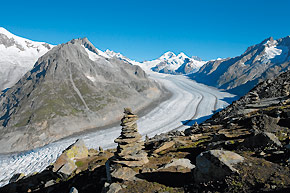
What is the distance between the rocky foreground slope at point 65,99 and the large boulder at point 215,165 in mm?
90757

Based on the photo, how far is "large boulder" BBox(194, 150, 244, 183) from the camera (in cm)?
1057

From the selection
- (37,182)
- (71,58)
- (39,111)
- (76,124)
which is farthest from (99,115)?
(37,182)

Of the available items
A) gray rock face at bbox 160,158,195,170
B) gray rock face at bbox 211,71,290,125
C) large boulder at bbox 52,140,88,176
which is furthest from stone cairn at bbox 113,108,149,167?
gray rock face at bbox 211,71,290,125

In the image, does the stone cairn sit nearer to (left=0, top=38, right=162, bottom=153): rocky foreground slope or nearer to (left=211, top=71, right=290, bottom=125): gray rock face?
(left=211, top=71, right=290, bottom=125): gray rock face

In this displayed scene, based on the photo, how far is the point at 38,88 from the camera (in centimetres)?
12262

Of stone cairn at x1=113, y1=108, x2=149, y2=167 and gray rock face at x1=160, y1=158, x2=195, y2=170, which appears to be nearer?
gray rock face at x1=160, y1=158, x2=195, y2=170

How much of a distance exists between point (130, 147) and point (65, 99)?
4426 inches

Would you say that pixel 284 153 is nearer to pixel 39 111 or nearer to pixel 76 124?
pixel 76 124

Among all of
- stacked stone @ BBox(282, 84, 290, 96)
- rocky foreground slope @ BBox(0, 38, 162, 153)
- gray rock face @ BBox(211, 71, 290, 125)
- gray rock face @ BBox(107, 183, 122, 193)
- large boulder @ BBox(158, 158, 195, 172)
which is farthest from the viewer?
rocky foreground slope @ BBox(0, 38, 162, 153)

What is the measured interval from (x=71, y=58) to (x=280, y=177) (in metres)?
165

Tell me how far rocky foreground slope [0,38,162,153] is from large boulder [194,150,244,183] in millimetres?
90757

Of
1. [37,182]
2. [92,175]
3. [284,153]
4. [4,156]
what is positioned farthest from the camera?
[4,156]

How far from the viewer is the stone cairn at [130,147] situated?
58.1 feet

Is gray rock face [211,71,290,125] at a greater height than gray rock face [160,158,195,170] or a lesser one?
greater
